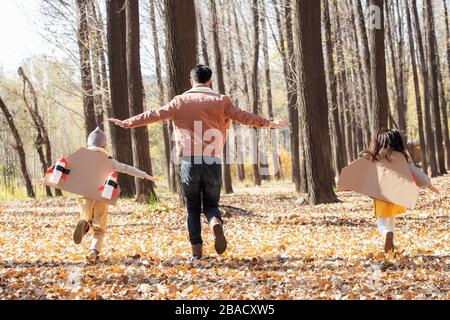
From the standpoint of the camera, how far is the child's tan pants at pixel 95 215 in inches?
311

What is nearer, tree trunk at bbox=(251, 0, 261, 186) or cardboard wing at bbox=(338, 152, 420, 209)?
cardboard wing at bbox=(338, 152, 420, 209)

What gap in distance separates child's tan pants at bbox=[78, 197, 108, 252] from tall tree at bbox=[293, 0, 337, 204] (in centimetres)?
833

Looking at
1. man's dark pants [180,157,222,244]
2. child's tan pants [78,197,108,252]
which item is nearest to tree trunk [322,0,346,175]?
child's tan pants [78,197,108,252]

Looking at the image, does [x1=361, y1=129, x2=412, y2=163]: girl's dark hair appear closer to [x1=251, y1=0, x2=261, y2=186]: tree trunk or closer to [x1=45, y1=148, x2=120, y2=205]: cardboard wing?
[x1=45, y1=148, x2=120, y2=205]: cardboard wing

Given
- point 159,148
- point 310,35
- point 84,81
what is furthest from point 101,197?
point 159,148

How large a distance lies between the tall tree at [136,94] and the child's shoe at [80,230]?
28.5ft

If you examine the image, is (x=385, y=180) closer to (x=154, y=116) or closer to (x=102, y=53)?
(x=154, y=116)

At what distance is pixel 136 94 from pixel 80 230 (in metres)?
9.79

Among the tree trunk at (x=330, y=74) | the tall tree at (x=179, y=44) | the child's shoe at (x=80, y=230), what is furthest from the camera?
the tree trunk at (x=330, y=74)

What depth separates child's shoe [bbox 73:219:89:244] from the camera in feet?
24.9

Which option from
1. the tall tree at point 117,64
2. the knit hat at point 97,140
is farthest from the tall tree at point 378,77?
the knit hat at point 97,140

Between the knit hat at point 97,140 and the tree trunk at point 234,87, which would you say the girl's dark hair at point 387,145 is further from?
the tree trunk at point 234,87

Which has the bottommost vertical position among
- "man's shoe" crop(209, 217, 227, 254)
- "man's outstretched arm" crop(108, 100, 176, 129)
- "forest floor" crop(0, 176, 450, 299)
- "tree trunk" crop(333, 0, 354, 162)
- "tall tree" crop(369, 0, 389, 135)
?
"forest floor" crop(0, 176, 450, 299)

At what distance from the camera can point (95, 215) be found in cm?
794
